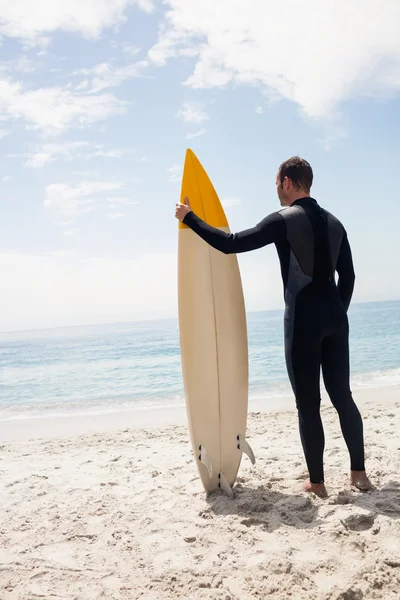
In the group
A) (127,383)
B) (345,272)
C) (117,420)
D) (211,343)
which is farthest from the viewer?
(127,383)

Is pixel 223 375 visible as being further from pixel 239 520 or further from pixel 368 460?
pixel 368 460

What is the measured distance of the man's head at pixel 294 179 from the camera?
2.54m

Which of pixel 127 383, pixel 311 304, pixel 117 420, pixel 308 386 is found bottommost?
pixel 127 383

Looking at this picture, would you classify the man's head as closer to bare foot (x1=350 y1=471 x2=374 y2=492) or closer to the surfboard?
the surfboard

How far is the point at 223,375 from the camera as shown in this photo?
3004 mm

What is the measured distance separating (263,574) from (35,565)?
0.95m

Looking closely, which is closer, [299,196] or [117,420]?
[299,196]

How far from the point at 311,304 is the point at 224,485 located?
1130 millimetres

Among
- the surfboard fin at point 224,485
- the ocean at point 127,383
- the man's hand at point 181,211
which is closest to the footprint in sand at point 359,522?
the surfboard fin at point 224,485

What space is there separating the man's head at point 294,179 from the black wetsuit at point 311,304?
5 cm

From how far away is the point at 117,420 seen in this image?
240 inches

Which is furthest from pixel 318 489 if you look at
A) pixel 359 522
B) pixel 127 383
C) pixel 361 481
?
pixel 127 383

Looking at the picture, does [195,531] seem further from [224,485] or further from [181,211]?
[181,211]

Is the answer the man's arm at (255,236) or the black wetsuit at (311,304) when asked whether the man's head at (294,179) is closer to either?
the black wetsuit at (311,304)
